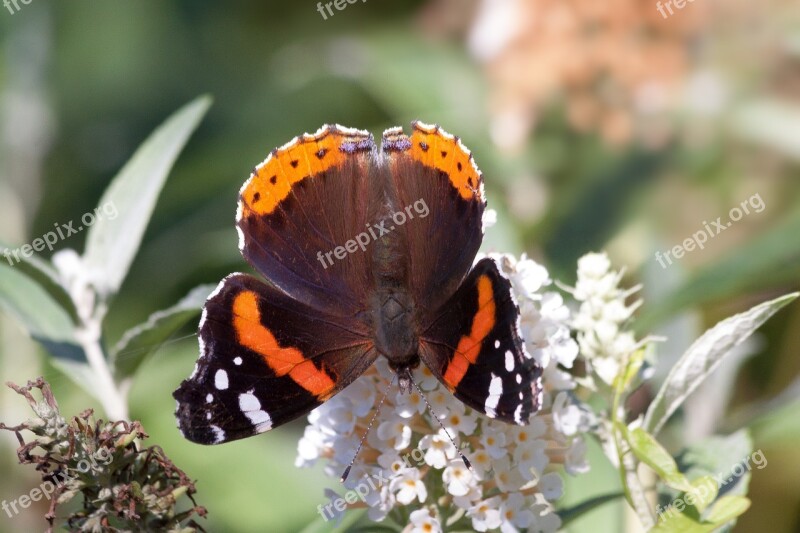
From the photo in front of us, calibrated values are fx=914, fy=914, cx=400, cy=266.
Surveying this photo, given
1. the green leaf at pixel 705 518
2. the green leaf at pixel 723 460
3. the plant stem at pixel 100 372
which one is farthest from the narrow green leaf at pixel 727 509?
the plant stem at pixel 100 372

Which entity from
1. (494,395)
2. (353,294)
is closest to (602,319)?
(494,395)

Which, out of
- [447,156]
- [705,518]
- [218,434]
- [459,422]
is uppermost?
[447,156]

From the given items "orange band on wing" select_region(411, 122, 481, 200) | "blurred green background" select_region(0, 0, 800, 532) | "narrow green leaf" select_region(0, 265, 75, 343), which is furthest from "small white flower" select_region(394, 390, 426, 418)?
"narrow green leaf" select_region(0, 265, 75, 343)

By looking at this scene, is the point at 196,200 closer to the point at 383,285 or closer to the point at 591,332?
the point at 383,285

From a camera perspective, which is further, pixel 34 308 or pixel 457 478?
pixel 34 308

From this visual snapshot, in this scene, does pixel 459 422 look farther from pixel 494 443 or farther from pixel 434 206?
pixel 434 206
